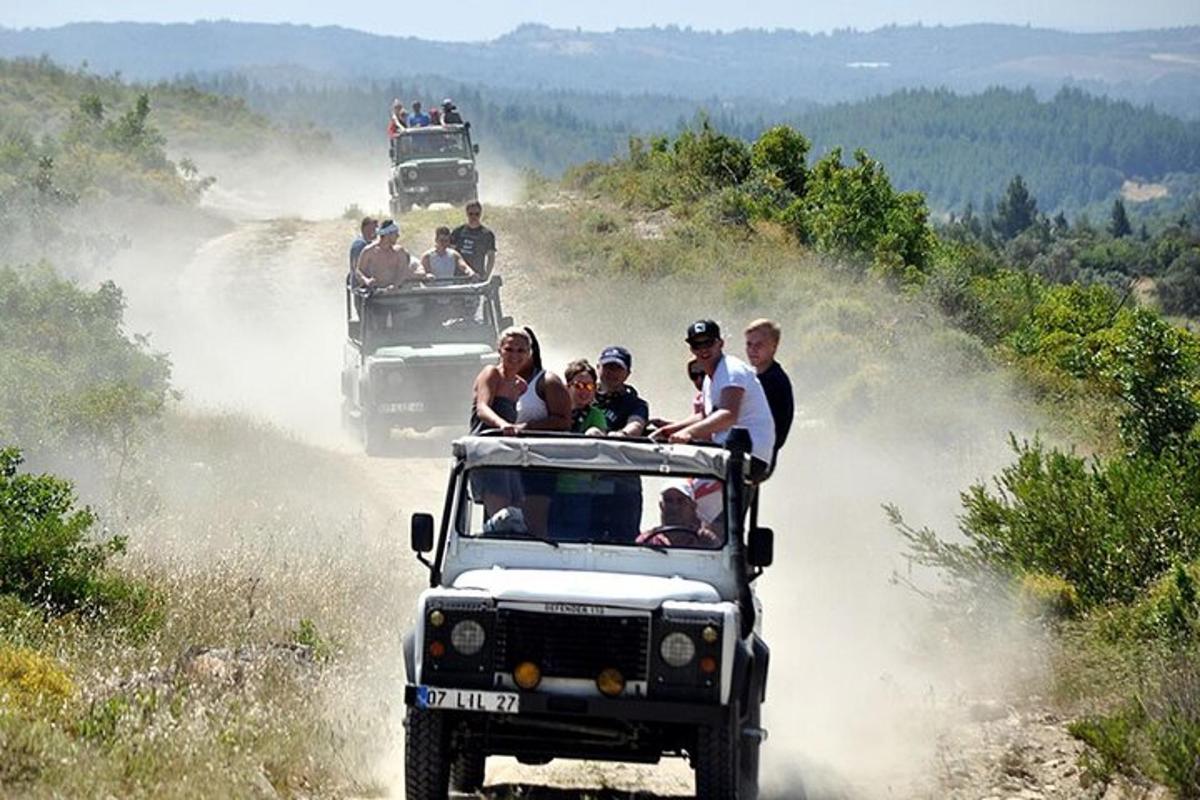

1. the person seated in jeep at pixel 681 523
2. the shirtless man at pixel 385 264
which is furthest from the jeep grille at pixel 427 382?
the person seated in jeep at pixel 681 523

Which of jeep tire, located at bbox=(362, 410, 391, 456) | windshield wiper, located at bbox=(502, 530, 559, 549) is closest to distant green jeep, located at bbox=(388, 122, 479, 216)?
jeep tire, located at bbox=(362, 410, 391, 456)

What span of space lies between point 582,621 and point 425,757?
35.0 inches

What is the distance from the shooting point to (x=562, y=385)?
31.4 feet

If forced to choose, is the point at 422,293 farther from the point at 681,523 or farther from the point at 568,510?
the point at 568,510

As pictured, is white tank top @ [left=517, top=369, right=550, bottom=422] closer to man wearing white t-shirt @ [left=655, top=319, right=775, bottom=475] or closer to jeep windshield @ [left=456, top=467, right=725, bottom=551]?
man wearing white t-shirt @ [left=655, top=319, right=775, bottom=475]

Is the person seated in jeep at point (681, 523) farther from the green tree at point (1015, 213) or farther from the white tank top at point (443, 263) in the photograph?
the green tree at point (1015, 213)

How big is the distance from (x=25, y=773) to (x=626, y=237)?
2697 centimetres

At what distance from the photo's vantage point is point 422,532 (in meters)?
8.27

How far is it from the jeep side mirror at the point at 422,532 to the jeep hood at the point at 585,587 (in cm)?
23

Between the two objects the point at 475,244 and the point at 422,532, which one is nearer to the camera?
the point at 422,532

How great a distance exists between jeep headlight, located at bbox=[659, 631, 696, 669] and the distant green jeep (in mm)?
29327

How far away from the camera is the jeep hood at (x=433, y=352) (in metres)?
19.6

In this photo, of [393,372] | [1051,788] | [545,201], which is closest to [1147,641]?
[1051,788]

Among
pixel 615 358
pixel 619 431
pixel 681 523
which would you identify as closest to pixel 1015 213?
pixel 615 358
